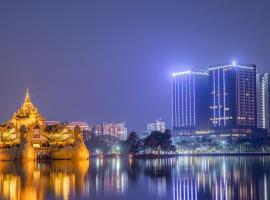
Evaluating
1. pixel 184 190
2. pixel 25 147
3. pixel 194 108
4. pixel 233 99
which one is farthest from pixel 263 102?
pixel 184 190

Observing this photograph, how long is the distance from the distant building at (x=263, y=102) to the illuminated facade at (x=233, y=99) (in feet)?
33.1

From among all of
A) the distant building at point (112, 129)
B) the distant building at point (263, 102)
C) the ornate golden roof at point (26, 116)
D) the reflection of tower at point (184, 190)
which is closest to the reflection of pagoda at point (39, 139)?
the ornate golden roof at point (26, 116)

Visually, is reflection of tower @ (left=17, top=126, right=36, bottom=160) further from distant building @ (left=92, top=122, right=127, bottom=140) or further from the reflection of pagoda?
distant building @ (left=92, top=122, right=127, bottom=140)

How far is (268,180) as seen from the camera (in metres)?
37.1

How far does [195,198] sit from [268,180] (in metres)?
12.5

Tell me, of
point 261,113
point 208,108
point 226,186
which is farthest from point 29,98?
point 261,113

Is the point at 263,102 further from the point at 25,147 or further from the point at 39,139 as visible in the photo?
the point at 25,147

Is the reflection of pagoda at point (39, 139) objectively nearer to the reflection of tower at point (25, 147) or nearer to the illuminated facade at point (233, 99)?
the reflection of tower at point (25, 147)

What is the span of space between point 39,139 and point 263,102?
13575 cm

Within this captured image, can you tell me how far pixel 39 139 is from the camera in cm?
7619

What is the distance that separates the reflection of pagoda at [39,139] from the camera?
71156mm

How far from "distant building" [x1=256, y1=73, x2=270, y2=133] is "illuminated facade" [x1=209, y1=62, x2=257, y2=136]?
10.1m

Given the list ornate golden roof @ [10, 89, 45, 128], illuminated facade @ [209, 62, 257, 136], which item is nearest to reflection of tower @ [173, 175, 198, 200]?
ornate golden roof @ [10, 89, 45, 128]

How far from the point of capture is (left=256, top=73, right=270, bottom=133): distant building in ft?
646
